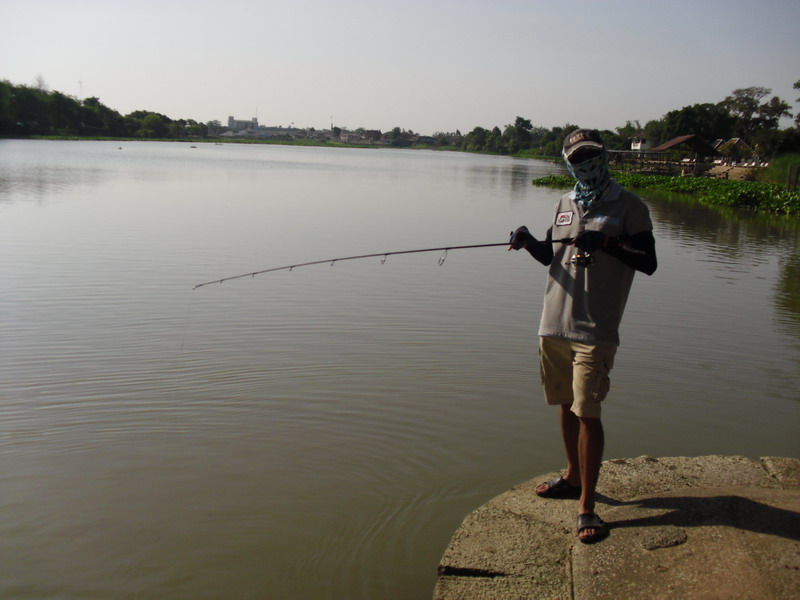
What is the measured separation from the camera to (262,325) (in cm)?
724

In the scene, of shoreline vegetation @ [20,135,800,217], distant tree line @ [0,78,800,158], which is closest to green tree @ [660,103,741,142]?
distant tree line @ [0,78,800,158]

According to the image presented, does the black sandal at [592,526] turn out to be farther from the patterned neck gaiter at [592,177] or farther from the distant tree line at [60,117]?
the distant tree line at [60,117]

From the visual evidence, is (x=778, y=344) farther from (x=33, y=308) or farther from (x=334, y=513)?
(x=33, y=308)

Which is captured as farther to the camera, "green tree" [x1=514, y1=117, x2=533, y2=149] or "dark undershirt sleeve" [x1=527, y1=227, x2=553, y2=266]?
"green tree" [x1=514, y1=117, x2=533, y2=149]

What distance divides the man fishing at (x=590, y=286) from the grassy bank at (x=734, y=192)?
80.2 feet

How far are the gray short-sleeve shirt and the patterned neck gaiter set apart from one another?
32mm

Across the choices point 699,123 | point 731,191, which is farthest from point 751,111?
point 731,191

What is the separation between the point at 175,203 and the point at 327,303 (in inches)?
469

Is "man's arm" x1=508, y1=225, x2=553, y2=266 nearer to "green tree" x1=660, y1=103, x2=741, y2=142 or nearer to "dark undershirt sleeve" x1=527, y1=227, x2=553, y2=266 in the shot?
"dark undershirt sleeve" x1=527, y1=227, x2=553, y2=266

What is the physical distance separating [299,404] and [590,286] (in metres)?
2.78

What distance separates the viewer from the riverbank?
8.91ft

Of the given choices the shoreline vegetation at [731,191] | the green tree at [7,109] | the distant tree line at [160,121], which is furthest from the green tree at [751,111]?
the green tree at [7,109]

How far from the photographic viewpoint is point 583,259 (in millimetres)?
3072

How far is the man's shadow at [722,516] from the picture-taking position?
298cm
